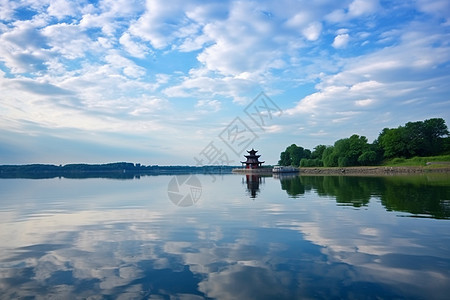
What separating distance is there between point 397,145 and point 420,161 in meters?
9.85

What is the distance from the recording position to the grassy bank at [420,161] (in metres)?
69.5

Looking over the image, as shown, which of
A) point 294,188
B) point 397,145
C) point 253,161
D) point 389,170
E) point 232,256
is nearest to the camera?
point 232,256

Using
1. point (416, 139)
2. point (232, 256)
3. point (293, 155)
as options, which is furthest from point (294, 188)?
point (293, 155)

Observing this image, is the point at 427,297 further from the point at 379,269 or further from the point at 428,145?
the point at 428,145

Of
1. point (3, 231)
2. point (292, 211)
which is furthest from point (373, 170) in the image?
point (3, 231)

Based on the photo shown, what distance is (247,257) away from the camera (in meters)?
7.90

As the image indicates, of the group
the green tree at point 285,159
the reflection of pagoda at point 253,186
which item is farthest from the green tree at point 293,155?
the reflection of pagoda at point 253,186

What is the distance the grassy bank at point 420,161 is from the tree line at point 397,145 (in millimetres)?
3847

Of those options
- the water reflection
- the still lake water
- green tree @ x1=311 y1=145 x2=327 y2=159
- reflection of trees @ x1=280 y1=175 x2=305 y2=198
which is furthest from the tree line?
the still lake water

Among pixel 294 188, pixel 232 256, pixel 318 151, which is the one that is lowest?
pixel 232 256

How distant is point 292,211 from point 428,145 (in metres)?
85.5

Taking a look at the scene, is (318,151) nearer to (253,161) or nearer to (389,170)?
(253,161)

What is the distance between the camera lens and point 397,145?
8469cm

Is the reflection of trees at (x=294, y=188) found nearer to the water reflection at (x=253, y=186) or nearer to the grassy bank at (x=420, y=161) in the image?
the water reflection at (x=253, y=186)
